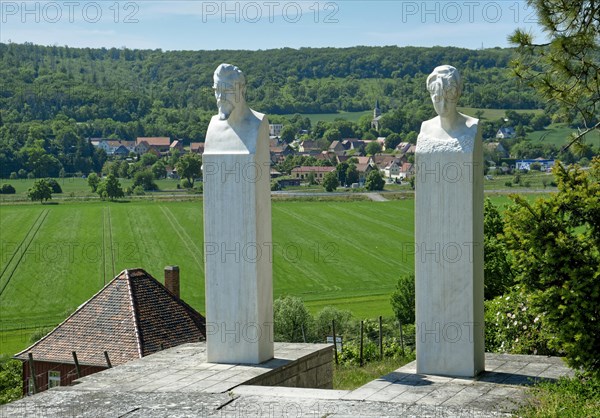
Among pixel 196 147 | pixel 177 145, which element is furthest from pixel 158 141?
pixel 196 147

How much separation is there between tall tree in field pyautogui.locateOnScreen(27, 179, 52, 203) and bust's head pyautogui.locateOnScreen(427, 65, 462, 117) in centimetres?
6813

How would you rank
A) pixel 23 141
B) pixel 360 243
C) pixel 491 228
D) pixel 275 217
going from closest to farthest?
pixel 491 228 < pixel 360 243 < pixel 275 217 < pixel 23 141

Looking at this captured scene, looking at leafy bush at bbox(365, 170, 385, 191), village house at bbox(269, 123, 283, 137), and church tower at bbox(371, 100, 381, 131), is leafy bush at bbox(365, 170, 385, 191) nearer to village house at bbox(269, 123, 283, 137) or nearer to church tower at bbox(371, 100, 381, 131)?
church tower at bbox(371, 100, 381, 131)

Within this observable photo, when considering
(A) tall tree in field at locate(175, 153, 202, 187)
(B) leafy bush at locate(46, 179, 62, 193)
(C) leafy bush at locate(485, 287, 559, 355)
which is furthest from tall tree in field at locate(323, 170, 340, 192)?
(C) leafy bush at locate(485, 287, 559, 355)

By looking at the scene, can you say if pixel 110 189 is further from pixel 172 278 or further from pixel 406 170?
pixel 172 278

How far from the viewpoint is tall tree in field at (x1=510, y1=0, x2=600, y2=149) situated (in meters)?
14.2

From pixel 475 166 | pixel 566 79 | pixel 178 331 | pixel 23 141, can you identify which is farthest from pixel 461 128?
pixel 23 141

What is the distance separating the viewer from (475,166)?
1105cm

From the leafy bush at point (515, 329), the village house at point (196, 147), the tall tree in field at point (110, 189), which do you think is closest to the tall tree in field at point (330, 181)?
the village house at point (196, 147)

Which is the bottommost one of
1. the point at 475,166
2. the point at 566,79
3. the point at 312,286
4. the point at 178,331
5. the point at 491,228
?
the point at 312,286

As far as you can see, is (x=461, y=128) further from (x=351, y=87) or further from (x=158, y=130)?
(x=351, y=87)

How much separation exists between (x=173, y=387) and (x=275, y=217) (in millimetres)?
60267

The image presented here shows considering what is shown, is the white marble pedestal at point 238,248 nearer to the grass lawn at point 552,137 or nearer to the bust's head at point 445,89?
the bust's head at point 445,89

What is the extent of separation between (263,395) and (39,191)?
68.7 m
